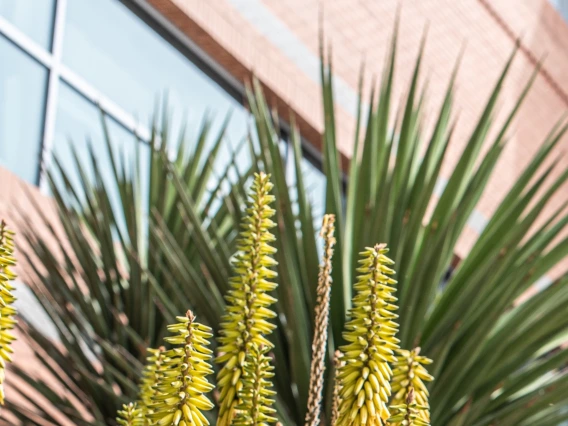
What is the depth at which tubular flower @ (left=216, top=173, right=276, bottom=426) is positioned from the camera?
821 mm

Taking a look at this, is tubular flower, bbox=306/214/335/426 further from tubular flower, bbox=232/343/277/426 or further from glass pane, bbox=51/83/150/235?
glass pane, bbox=51/83/150/235

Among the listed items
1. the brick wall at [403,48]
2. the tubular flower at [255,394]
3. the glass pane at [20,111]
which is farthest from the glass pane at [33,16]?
the tubular flower at [255,394]

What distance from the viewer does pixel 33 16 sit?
17.4ft

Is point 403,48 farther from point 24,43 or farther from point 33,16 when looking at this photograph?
point 24,43

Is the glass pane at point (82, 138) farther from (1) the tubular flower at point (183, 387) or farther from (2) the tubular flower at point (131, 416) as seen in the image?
(1) the tubular flower at point (183, 387)

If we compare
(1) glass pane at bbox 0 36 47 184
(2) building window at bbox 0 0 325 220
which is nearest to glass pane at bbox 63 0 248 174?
(2) building window at bbox 0 0 325 220

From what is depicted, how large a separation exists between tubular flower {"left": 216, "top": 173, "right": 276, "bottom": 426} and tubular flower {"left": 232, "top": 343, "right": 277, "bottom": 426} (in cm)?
3

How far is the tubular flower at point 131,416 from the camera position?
0.77 m

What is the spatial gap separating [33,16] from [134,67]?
771mm

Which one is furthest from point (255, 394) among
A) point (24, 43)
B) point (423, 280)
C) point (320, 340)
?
point (24, 43)

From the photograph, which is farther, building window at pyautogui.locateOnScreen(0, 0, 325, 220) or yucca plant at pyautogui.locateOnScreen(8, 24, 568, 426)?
building window at pyautogui.locateOnScreen(0, 0, 325, 220)

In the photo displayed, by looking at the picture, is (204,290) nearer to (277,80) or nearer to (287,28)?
(277,80)

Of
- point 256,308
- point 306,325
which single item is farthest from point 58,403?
point 256,308

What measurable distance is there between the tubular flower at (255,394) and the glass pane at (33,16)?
4.68 meters
